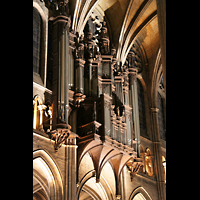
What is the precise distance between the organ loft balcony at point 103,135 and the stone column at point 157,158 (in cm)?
466

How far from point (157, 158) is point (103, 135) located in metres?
7.65

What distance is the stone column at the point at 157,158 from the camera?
741 inches

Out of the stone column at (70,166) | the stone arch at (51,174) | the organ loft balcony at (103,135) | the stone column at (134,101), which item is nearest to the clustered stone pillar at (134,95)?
the stone column at (134,101)

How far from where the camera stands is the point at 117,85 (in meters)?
16.6

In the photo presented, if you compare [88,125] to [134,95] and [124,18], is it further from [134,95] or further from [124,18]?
[124,18]

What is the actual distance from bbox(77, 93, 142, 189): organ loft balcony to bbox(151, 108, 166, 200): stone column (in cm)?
466

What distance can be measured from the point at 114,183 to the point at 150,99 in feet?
25.5

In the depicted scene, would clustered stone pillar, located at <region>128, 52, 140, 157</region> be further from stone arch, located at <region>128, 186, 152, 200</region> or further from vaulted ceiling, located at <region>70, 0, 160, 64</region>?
stone arch, located at <region>128, 186, 152, 200</region>

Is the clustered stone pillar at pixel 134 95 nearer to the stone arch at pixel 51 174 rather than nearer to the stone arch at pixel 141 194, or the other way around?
the stone arch at pixel 141 194
